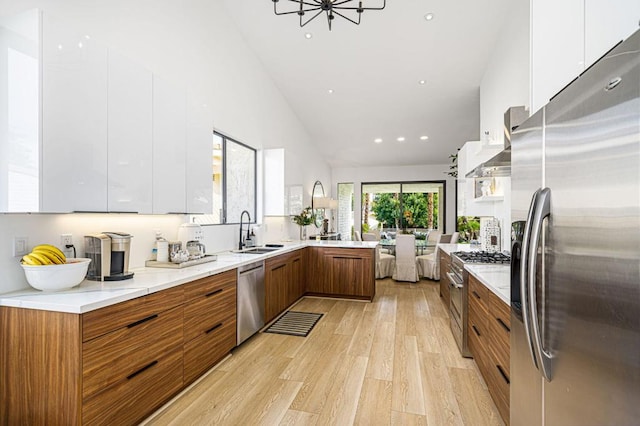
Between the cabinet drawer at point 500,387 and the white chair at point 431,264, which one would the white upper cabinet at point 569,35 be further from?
the white chair at point 431,264

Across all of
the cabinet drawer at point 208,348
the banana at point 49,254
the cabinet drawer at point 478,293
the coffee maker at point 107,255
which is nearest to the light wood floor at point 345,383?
the cabinet drawer at point 208,348

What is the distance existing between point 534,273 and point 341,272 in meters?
3.86

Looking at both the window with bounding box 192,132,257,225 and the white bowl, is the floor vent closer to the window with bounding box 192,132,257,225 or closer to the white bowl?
the window with bounding box 192,132,257,225

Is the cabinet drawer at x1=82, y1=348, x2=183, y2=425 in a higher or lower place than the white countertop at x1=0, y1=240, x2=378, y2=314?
lower

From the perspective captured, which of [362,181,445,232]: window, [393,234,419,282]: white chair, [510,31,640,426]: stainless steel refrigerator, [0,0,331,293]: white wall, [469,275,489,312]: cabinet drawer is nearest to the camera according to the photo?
[510,31,640,426]: stainless steel refrigerator

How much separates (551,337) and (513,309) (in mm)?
326

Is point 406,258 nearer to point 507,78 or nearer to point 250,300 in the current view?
point 507,78

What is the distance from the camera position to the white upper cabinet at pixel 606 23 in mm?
1005

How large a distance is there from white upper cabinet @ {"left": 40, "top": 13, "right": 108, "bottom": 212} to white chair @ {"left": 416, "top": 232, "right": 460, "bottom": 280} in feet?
18.7

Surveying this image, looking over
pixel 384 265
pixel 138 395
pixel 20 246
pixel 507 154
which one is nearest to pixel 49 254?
pixel 20 246

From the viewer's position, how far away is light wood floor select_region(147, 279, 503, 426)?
6.75 ft

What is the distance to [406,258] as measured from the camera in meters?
6.12

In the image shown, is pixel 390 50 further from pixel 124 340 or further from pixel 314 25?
pixel 124 340

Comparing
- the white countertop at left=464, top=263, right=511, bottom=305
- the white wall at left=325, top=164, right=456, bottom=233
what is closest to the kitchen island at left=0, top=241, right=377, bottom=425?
the white countertop at left=464, top=263, right=511, bottom=305
